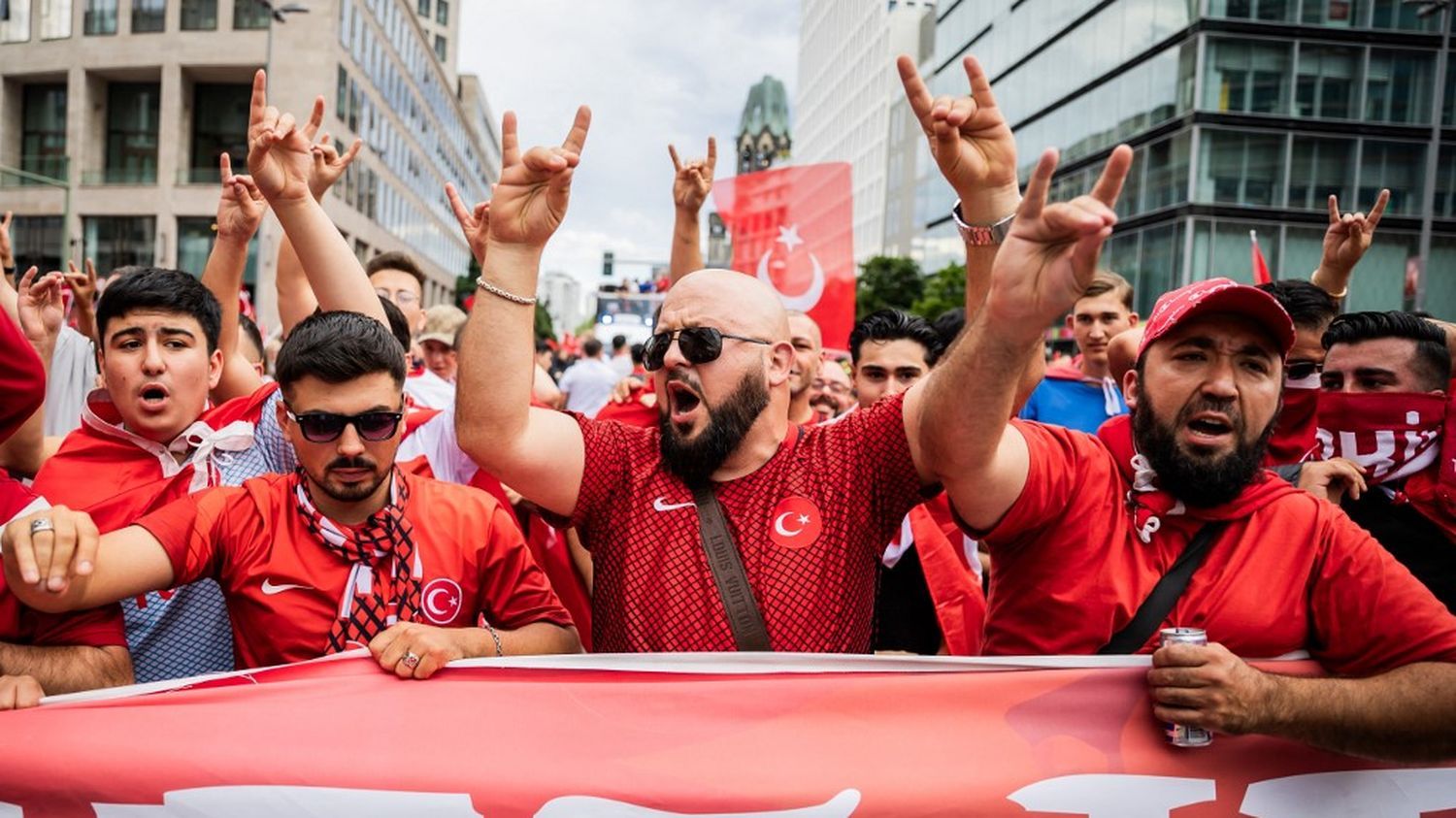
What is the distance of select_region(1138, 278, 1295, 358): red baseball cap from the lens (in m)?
2.52

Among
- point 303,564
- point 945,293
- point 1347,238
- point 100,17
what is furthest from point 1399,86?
point 100,17

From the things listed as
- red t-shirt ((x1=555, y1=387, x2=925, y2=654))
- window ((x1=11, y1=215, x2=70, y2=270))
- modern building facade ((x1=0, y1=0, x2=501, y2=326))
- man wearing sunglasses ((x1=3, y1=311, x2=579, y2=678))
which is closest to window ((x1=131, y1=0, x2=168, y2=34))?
modern building facade ((x1=0, y1=0, x2=501, y2=326))

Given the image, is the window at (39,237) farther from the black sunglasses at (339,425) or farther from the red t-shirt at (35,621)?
the black sunglasses at (339,425)

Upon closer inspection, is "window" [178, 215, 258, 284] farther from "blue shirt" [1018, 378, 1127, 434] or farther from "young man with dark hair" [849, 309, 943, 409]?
"blue shirt" [1018, 378, 1127, 434]

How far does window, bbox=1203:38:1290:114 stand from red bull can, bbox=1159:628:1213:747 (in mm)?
35356

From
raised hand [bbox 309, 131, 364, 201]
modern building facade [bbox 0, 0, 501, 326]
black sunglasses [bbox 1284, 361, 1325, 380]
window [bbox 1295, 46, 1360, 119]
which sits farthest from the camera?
modern building facade [bbox 0, 0, 501, 326]

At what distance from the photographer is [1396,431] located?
3244mm

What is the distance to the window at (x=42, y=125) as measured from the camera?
38.3 m

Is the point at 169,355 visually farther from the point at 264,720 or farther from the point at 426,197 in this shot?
the point at 426,197

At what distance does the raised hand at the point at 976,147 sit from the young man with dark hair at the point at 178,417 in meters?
1.92

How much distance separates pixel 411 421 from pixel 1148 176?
1420 inches

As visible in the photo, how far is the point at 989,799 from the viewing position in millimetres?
2268

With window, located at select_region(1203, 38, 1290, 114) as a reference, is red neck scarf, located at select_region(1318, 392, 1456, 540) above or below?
below

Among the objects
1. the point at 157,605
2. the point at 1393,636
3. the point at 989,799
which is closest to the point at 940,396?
the point at 989,799
